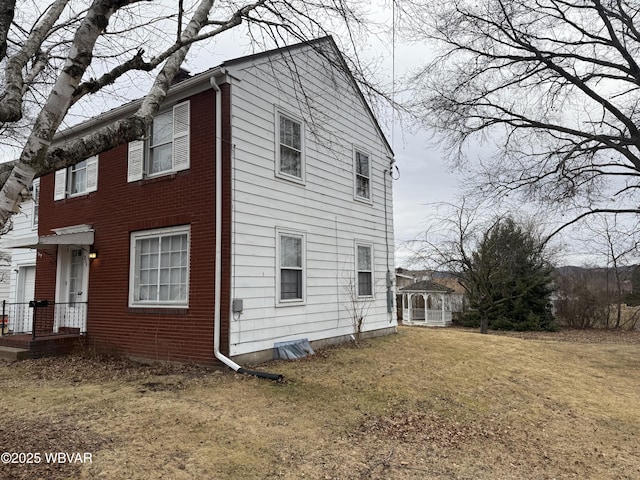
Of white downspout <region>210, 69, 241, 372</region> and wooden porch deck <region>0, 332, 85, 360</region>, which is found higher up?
white downspout <region>210, 69, 241, 372</region>

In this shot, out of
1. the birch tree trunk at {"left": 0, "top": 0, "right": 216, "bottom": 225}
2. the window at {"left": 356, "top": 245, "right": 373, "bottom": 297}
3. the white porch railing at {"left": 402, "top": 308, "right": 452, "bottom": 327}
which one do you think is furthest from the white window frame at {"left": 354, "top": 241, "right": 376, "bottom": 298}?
the white porch railing at {"left": 402, "top": 308, "right": 452, "bottom": 327}

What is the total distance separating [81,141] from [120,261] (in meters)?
6.25

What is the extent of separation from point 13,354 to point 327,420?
25.3 feet

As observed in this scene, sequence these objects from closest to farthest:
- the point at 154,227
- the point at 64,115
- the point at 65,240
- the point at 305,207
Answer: the point at 64,115 → the point at 154,227 → the point at 65,240 → the point at 305,207

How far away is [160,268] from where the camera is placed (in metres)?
9.09

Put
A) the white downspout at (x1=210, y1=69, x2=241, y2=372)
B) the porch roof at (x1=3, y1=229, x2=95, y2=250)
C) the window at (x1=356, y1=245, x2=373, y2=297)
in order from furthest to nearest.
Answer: the window at (x1=356, y1=245, x2=373, y2=297) → the porch roof at (x1=3, y1=229, x2=95, y2=250) → the white downspout at (x1=210, y1=69, x2=241, y2=372)

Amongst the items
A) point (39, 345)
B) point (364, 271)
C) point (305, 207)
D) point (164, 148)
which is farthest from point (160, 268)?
point (364, 271)

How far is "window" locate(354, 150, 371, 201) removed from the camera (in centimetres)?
1253

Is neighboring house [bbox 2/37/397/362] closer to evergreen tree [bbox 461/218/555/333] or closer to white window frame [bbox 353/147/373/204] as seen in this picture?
white window frame [bbox 353/147/373/204]

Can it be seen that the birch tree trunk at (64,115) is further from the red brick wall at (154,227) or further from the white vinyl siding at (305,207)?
the red brick wall at (154,227)

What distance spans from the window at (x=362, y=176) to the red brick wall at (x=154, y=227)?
5088 mm

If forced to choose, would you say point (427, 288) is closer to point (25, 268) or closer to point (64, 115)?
point (25, 268)

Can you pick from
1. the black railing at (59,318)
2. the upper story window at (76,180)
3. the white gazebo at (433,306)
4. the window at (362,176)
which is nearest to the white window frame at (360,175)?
the window at (362,176)

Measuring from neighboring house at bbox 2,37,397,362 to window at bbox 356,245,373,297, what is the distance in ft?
0.21
